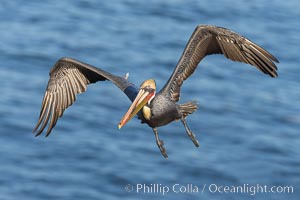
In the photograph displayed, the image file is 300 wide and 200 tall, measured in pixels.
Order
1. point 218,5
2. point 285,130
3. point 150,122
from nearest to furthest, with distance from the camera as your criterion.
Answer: point 150,122
point 285,130
point 218,5

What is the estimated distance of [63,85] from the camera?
62.9 ft

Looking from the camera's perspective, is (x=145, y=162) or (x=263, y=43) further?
(x=263, y=43)

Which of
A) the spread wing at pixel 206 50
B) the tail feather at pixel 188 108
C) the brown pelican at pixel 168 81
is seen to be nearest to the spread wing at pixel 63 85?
the brown pelican at pixel 168 81

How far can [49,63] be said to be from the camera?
1377 inches

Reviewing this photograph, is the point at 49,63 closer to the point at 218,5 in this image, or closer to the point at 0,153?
the point at 0,153

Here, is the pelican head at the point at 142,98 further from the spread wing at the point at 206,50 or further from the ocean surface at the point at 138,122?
the ocean surface at the point at 138,122

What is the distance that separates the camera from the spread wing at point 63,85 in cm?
1888

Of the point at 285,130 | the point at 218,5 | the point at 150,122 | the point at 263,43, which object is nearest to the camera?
the point at 150,122

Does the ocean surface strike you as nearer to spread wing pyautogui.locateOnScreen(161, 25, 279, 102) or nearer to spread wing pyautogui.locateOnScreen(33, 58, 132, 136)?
spread wing pyautogui.locateOnScreen(33, 58, 132, 136)

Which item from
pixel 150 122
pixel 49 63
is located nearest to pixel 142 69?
pixel 49 63

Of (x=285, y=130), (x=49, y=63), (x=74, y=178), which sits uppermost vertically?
(x=49, y=63)

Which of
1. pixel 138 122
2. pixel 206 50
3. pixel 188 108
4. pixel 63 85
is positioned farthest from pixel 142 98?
pixel 138 122

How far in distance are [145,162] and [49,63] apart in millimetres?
5458

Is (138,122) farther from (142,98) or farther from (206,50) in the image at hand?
(142,98)
